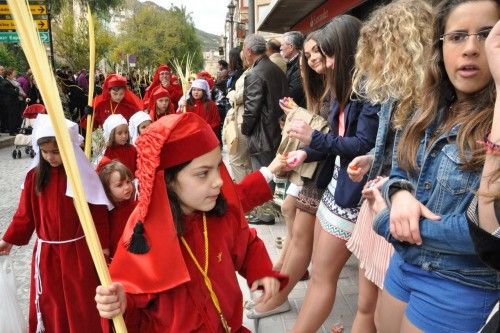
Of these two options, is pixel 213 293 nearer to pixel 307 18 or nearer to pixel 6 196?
pixel 6 196

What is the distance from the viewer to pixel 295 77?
15.7 feet

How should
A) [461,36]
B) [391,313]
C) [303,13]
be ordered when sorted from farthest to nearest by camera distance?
[303,13] < [391,313] < [461,36]

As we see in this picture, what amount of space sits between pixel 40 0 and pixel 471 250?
70.1ft

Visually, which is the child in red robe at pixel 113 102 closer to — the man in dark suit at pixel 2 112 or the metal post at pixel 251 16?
the metal post at pixel 251 16

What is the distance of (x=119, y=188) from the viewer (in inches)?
123

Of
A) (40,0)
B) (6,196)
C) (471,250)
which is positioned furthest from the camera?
(40,0)

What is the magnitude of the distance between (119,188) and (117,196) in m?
0.06

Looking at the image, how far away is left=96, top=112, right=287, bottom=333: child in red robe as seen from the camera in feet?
5.37

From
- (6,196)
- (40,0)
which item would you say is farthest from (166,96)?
(40,0)

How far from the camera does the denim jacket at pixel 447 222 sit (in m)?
1.26

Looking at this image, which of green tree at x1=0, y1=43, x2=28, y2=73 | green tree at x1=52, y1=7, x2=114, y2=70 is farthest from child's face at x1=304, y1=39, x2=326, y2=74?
green tree at x1=52, y1=7, x2=114, y2=70

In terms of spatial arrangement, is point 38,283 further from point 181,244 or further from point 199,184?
point 199,184

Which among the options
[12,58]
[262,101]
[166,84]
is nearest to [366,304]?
[262,101]

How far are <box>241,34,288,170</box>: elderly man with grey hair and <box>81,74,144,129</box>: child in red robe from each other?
271cm
